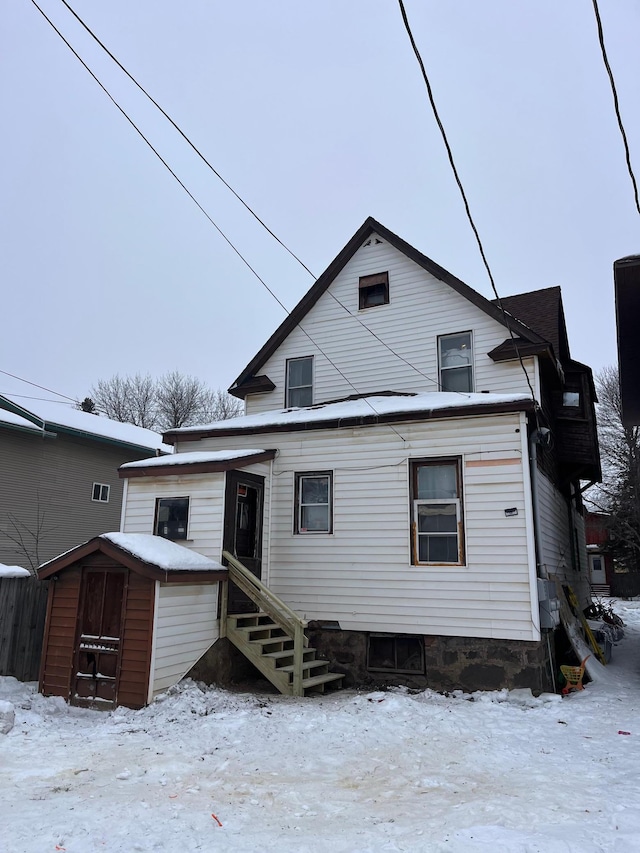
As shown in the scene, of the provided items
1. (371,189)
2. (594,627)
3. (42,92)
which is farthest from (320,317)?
(594,627)

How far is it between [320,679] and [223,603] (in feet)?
6.58

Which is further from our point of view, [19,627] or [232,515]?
[232,515]

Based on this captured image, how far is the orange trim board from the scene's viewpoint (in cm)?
998

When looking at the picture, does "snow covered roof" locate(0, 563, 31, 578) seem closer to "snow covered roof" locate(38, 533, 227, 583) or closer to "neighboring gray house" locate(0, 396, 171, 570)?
"snow covered roof" locate(38, 533, 227, 583)

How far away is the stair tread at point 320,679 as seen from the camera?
9.54 m

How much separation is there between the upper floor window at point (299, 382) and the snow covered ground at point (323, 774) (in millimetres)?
6902

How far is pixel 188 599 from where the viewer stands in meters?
9.34

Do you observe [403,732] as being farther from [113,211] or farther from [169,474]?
[113,211]

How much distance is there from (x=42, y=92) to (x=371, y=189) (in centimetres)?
538

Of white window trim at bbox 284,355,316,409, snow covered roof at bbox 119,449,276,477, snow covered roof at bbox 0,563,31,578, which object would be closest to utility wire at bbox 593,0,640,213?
snow covered roof at bbox 119,449,276,477

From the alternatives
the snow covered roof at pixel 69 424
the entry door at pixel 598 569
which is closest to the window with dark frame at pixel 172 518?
the snow covered roof at pixel 69 424

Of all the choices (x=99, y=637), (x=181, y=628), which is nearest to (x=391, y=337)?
(x=181, y=628)

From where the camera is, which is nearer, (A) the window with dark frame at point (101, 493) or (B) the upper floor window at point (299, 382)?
(B) the upper floor window at point (299, 382)

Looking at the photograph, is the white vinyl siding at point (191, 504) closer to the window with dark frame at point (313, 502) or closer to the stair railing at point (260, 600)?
the stair railing at point (260, 600)
